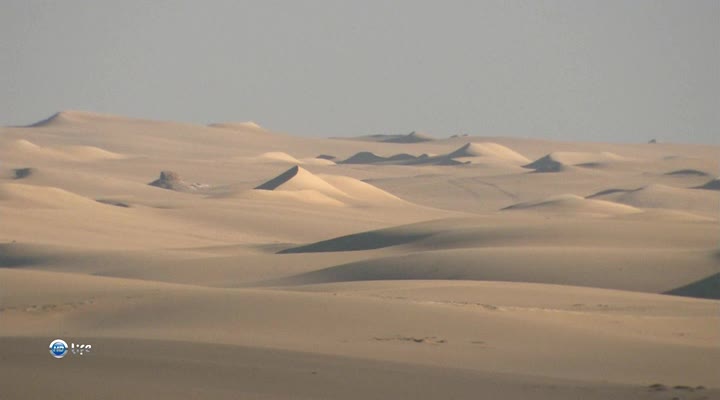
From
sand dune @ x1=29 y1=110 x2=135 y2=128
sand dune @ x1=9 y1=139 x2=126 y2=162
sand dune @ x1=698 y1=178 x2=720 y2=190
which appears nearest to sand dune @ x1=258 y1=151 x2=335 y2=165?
sand dune @ x1=9 y1=139 x2=126 y2=162

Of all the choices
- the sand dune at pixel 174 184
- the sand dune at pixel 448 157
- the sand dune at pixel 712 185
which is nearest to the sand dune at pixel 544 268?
the sand dune at pixel 174 184

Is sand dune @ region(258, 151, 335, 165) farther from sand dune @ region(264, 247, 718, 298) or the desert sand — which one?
sand dune @ region(264, 247, 718, 298)

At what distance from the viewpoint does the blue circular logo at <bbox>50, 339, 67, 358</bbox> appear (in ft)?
37.9

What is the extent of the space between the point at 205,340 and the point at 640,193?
61092 millimetres

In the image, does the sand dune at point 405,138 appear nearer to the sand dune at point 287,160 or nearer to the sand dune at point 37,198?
the sand dune at point 287,160

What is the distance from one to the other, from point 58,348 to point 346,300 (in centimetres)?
480

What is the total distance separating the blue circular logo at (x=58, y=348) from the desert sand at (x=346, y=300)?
220 mm

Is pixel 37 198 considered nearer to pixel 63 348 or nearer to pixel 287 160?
Answer: pixel 63 348

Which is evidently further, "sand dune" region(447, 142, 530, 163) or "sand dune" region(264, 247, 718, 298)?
"sand dune" region(447, 142, 530, 163)

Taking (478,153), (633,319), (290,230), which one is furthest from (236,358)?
(478,153)

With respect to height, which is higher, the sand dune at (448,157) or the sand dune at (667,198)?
the sand dune at (448,157)

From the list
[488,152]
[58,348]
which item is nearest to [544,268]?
[58,348]

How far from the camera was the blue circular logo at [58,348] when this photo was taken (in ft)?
37.9

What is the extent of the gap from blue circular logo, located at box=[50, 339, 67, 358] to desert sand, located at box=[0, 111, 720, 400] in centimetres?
22
